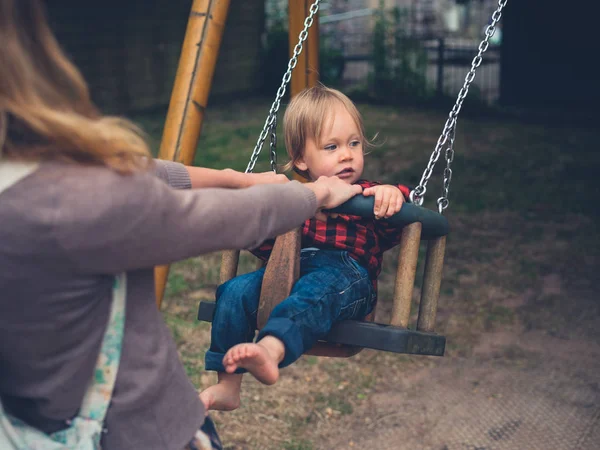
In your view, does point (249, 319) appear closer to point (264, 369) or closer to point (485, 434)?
point (264, 369)

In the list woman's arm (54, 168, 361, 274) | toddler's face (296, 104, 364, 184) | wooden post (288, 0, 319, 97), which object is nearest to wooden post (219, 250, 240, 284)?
toddler's face (296, 104, 364, 184)

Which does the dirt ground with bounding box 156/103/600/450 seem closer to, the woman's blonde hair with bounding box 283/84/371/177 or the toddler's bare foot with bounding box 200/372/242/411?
the toddler's bare foot with bounding box 200/372/242/411

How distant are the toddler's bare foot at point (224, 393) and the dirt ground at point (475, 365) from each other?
1.22 metres

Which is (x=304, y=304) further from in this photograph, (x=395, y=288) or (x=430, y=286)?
(x=430, y=286)

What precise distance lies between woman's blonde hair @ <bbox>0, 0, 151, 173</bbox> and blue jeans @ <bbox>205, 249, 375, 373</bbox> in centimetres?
95

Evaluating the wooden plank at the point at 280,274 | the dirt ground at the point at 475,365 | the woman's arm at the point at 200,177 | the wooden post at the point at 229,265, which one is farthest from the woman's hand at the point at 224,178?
the dirt ground at the point at 475,365

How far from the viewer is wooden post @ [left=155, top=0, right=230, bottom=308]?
341 centimetres

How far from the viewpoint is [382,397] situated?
386cm

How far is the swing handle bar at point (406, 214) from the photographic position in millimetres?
2229

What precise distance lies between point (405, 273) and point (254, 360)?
71 cm

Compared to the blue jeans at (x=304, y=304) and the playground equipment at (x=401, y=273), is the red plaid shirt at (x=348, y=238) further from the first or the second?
the playground equipment at (x=401, y=273)

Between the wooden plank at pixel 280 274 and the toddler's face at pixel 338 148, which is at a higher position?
the toddler's face at pixel 338 148

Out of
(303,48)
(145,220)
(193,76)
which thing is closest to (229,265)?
(193,76)

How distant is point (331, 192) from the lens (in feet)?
6.52
